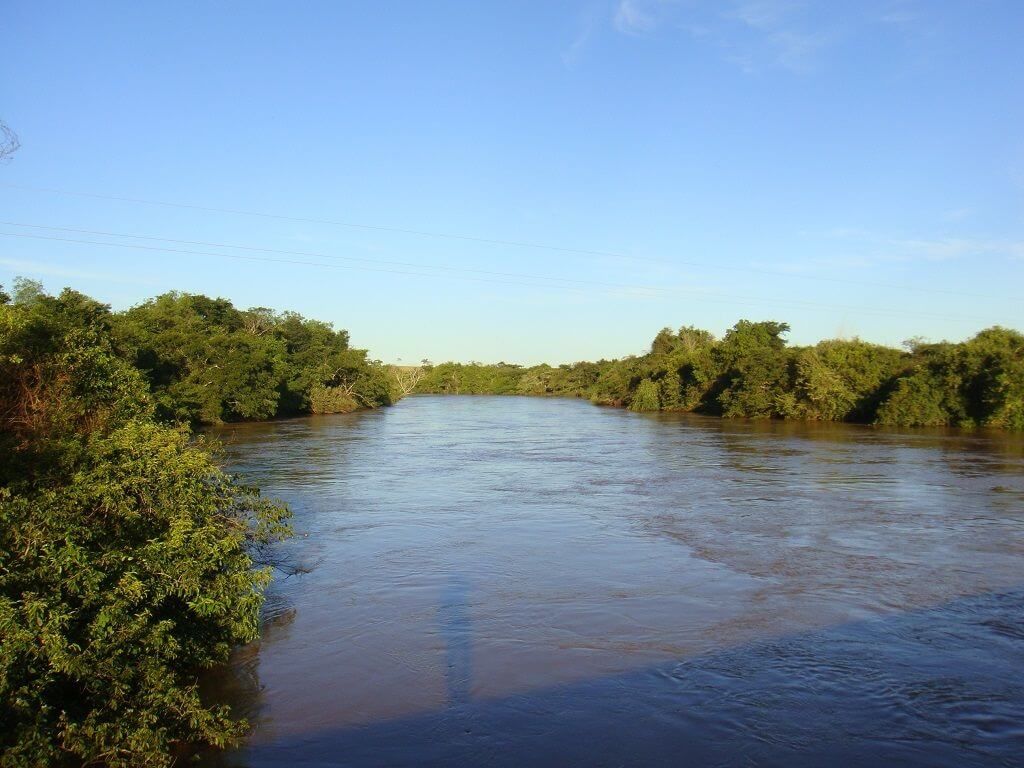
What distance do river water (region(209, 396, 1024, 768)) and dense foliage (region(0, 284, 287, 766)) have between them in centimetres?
75

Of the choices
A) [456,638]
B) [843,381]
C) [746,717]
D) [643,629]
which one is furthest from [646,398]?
[746,717]

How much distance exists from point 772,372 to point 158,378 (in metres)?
36.7

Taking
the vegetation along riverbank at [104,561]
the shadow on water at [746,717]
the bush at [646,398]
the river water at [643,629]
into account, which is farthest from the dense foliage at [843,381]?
the vegetation along riverbank at [104,561]

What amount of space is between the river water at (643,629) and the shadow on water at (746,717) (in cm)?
2

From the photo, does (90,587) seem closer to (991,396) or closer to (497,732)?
(497,732)

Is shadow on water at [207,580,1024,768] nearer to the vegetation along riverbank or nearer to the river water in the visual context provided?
the river water

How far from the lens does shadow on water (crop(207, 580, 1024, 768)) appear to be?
5.64m

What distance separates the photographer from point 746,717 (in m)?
6.24

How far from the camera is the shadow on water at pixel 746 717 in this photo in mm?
5641

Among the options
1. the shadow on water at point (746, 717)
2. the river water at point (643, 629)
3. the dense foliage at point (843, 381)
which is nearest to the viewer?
the shadow on water at point (746, 717)

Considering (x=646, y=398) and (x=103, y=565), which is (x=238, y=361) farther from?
(x=103, y=565)

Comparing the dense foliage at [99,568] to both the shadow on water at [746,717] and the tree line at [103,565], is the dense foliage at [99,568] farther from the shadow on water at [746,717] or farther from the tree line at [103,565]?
the shadow on water at [746,717]

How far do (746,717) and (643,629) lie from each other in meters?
2.20

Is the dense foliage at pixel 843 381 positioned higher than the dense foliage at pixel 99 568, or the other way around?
the dense foliage at pixel 843 381
